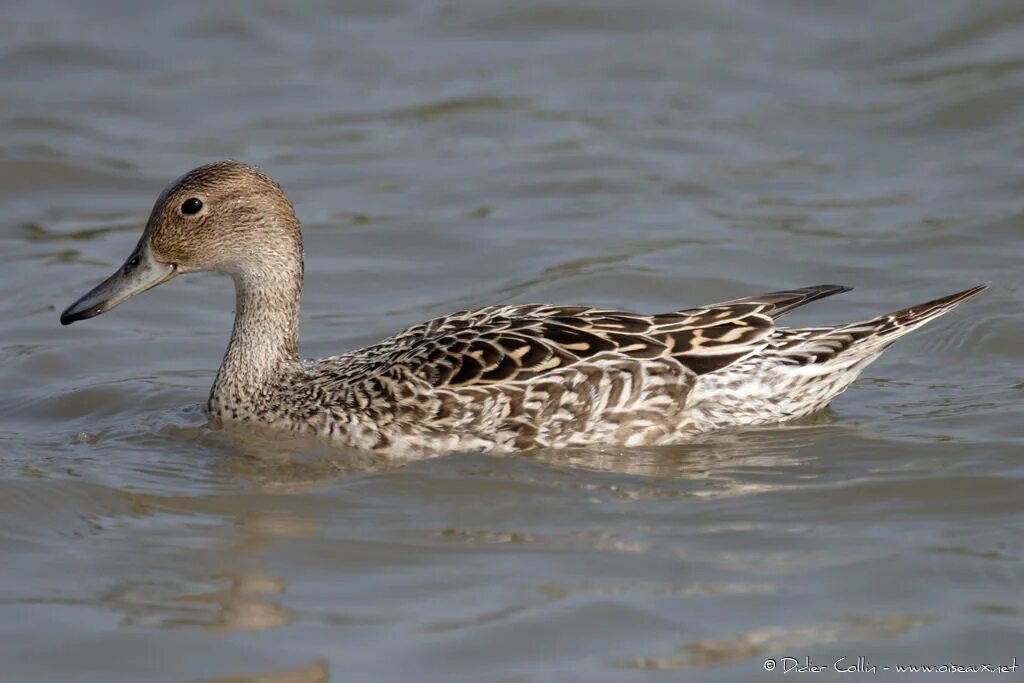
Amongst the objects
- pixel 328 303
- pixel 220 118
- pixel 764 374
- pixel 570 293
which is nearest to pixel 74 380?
pixel 328 303

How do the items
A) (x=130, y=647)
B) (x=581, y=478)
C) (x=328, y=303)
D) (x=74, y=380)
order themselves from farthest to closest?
1. (x=328, y=303)
2. (x=74, y=380)
3. (x=581, y=478)
4. (x=130, y=647)

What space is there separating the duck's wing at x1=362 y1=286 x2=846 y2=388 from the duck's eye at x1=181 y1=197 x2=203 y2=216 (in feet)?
4.26

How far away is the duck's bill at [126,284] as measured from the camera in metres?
9.55

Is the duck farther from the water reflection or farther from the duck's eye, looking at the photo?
the water reflection

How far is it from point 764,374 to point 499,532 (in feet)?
6.61

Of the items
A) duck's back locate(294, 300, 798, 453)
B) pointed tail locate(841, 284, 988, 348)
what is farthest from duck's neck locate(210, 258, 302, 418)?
pointed tail locate(841, 284, 988, 348)

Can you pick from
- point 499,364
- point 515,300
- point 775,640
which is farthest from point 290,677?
point 515,300

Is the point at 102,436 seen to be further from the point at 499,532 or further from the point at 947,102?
the point at 947,102

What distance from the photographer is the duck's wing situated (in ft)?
29.7

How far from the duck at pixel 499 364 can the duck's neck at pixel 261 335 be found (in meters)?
0.01

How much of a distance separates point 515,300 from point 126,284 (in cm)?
309

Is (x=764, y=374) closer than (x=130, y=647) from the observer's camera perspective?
No

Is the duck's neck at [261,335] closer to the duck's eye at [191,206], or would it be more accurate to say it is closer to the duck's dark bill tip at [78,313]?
the duck's eye at [191,206]

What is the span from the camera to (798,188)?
1384cm
